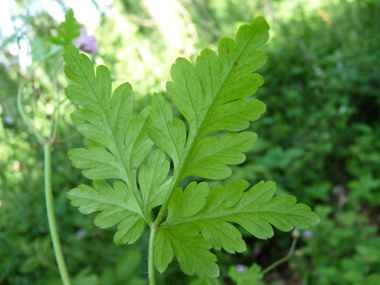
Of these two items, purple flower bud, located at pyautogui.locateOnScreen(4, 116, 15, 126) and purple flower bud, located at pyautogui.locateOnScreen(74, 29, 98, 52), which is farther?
purple flower bud, located at pyautogui.locateOnScreen(4, 116, 15, 126)

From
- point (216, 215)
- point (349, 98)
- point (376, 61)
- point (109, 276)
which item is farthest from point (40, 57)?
point (376, 61)

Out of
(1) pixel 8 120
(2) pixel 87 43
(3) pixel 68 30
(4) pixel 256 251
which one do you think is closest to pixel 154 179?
(3) pixel 68 30

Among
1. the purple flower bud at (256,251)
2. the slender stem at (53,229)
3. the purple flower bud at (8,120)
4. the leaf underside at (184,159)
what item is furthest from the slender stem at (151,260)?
→ the purple flower bud at (8,120)

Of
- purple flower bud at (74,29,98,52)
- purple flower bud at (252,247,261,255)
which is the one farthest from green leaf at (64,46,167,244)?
purple flower bud at (252,247,261,255)

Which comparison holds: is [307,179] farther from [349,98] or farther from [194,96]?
[194,96]

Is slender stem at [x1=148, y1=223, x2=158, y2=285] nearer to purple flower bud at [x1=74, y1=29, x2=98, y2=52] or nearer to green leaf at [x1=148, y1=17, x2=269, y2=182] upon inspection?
green leaf at [x1=148, y1=17, x2=269, y2=182]

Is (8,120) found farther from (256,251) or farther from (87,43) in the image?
(256,251)
